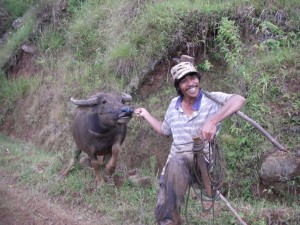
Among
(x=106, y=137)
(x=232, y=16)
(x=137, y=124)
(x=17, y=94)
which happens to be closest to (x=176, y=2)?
(x=232, y=16)

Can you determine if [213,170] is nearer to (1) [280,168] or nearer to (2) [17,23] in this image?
(1) [280,168]

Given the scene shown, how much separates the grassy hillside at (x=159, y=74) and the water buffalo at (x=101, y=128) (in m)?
0.41

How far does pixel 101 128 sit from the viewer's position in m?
6.00

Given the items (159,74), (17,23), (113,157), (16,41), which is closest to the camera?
(113,157)

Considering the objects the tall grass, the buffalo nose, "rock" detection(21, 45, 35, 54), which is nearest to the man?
the buffalo nose

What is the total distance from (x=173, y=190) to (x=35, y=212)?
2377 millimetres

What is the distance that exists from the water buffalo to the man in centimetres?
115

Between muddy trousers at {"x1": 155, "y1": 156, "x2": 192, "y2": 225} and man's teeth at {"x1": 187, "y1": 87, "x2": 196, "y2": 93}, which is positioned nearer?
muddy trousers at {"x1": 155, "y1": 156, "x2": 192, "y2": 225}

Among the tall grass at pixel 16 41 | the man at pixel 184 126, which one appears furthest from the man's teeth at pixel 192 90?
the tall grass at pixel 16 41

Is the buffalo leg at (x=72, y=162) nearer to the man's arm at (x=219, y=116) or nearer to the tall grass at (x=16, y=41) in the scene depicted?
the man's arm at (x=219, y=116)

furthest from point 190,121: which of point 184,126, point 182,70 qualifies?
point 182,70

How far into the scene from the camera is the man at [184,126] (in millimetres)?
3877

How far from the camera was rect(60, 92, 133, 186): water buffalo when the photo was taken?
5.86 metres

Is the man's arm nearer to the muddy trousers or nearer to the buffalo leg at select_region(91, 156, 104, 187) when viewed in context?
the muddy trousers
